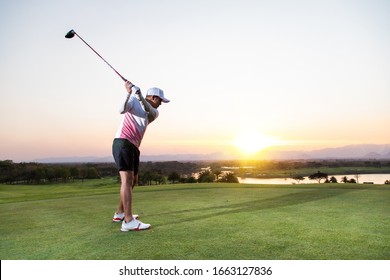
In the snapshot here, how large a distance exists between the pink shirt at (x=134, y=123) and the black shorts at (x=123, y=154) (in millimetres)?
75

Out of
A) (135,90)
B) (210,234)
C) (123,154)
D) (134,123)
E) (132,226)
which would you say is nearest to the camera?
(210,234)

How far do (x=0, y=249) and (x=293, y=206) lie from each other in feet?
14.1

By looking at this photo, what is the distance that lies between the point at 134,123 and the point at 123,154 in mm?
454

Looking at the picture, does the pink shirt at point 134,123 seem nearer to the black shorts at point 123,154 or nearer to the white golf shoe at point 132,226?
the black shorts at point 123,154

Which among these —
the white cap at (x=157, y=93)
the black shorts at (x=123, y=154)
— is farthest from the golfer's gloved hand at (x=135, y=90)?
the black shorts at (x=123, y=154)

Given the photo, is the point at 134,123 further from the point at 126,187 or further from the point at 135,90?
the point at 126,187

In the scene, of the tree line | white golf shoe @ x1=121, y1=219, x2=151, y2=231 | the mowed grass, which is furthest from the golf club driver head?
the tree line

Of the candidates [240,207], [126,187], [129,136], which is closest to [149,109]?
[129,136]

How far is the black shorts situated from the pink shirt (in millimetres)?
75

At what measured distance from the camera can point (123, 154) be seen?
4746mm

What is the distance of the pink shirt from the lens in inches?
190

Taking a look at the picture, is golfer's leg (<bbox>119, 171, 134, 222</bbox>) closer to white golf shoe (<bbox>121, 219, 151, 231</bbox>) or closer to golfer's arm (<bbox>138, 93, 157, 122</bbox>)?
white golf shoe (<bbox>121, 219, 151, 231</bbox>)

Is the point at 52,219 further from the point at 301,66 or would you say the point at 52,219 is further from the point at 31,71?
the point at 301,66

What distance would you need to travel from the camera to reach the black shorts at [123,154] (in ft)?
15.6
